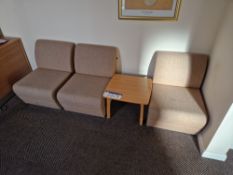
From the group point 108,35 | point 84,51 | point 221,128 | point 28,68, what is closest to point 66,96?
point 84,51

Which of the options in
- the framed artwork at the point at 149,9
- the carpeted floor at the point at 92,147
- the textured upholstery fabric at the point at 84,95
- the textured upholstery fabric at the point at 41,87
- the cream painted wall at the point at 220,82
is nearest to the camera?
the cream painted wall at the point at 220,82

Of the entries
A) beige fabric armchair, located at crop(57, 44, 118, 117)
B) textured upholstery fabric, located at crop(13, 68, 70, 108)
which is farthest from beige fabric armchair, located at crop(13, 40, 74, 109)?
beige fabric armchair, located at crop(57, 44, 118, 117)

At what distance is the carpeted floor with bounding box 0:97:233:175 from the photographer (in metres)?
1.45

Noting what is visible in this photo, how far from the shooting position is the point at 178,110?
152 centimetres

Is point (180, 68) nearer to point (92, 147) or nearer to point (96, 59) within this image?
point (96, 59)

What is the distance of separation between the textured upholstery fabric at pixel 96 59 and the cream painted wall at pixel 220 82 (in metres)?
1.07

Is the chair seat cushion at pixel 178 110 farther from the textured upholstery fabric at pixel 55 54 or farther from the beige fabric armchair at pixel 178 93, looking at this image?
the textured upholstery fabric at pixel 55 54

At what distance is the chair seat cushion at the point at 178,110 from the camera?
1.50 meters

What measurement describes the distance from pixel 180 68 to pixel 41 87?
1635 mm

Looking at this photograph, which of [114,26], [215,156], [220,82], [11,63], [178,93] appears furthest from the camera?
[11,63]

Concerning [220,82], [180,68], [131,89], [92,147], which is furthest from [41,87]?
[220,82]

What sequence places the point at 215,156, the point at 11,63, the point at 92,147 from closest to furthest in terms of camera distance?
the point at 215,156, the point at 92,147, the point at 11,63

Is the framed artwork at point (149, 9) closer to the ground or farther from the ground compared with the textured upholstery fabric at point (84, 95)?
farther from the ground

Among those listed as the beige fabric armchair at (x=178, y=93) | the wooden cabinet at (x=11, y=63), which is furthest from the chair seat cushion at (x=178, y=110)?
the wooden cabinet at (x=11, y=63)
